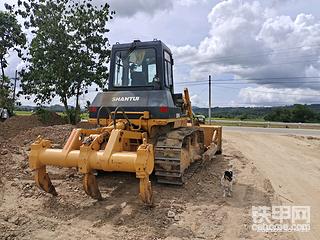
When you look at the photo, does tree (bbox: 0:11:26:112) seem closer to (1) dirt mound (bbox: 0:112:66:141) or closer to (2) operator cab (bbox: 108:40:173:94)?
(1) dirt mound (bbox: 0:112:66:141)

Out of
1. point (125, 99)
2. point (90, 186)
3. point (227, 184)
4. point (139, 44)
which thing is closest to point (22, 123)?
point (139, 44)

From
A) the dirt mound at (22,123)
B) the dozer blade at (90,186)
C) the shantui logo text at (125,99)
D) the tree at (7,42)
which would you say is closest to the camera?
the dozer blade at (90,186)

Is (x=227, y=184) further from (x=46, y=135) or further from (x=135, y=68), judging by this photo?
(x=46, y=135)

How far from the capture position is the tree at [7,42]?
19.2 meters

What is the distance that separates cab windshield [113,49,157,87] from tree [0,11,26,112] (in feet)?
43.0

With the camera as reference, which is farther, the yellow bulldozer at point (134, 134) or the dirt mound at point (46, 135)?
the dirt mound at point (46, 135)

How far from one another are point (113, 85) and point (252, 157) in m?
5.66

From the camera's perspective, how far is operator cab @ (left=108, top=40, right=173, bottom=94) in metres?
7.82

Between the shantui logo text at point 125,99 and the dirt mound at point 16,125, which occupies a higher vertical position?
the shantui logo text at point 125,99

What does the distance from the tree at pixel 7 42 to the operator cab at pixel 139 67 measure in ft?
42.8

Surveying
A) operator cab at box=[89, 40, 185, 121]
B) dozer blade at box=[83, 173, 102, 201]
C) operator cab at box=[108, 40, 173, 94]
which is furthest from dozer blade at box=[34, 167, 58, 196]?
operator cab at box=[108, 40, 173, 94]

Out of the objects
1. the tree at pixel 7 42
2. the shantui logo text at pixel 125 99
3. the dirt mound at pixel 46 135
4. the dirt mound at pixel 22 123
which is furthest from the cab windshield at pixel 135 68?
the tree at pixel 7 42

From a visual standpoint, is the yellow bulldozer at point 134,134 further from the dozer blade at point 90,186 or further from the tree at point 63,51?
the tree at point 63,51

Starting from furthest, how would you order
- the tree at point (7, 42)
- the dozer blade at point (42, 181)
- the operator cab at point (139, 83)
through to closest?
the tree at point (7, 42) < the operator cab at point (139, 83) < the dozer blade at point (42, 181)
